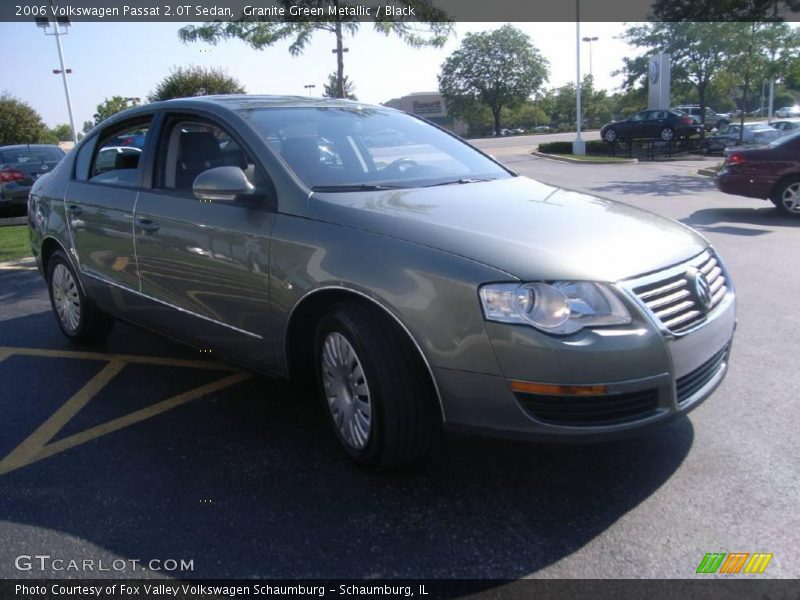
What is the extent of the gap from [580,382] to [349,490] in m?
1.12

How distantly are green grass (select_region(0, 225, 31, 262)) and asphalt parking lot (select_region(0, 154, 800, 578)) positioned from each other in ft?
18.0

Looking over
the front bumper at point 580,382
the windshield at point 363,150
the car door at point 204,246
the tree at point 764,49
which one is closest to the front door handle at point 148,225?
the car door at point 204,246

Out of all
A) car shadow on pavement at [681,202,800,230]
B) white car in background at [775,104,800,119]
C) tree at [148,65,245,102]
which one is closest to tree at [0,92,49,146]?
tree at [148,65,245,102]

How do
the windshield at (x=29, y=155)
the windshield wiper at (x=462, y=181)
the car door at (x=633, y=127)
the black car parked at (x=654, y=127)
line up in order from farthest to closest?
the car door at (x=633, y=127)
the black car parked at (x=654, y=127)
the windshield at (x=29, y=155)
the windshield wiper at (x=462, y=181)

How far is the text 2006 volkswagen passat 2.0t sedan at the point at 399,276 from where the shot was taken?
105 inches

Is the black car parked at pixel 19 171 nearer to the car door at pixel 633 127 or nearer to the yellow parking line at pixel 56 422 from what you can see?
the yellow parking line at pixel 56 422

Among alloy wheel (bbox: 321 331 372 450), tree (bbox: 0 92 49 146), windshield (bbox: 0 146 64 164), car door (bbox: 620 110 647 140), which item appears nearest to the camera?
alloy wheel (bbox: 321 331 372 450)

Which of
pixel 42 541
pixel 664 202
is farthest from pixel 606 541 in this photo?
pixel 664 202

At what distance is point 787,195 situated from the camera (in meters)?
10.4

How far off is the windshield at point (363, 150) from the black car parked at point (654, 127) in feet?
89.3

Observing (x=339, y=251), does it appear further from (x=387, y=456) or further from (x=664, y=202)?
(x=664, y=202)

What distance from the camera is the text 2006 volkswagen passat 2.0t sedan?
2.67 meters

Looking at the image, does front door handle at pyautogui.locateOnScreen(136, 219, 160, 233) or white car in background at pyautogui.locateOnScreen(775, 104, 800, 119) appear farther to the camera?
white car in background at pyautogui.locateOnScreen(775, 104, 800, 119)

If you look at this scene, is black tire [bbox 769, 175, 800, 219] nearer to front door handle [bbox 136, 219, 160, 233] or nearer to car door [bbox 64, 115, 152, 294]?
car door [bbox 64, 115, 152, 294]
